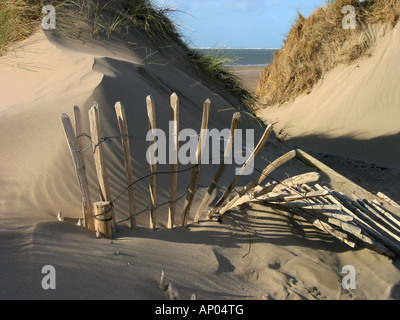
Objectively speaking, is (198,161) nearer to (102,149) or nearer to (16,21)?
(102,149)

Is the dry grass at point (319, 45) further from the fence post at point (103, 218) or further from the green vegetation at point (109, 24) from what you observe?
the fence post at point (103, 218)

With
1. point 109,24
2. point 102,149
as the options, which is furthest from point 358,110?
point 102,149

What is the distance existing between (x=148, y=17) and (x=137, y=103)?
245 centimetres

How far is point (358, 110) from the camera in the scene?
9469 millimetres

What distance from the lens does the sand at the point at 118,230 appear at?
221cm

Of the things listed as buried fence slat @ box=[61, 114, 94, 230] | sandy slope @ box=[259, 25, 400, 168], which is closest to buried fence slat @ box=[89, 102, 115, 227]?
buried fence slat @ box=[61, 114, 94, 230]

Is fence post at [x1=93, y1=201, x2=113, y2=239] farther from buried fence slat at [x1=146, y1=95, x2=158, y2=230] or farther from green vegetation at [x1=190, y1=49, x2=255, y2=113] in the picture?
green vegetation at [x1=190, y1=49, x2=255, y2=113]

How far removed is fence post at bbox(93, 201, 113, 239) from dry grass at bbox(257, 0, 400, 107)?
9363 millimetres

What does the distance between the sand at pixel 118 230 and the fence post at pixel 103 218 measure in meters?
0.07

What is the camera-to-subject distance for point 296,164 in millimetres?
5660

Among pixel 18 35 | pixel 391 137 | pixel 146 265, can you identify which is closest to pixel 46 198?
pixel 146 265

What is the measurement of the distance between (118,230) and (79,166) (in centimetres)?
59

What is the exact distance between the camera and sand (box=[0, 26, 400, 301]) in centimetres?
221
